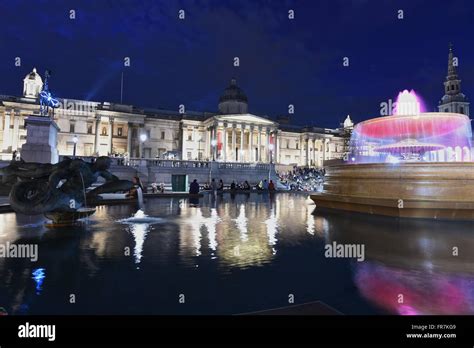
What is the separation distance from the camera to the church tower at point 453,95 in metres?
68.2

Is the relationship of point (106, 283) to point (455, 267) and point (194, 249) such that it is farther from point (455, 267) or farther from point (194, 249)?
point (455, 267)

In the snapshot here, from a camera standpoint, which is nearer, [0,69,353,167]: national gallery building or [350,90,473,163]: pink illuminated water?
[350,90,473,163]: pink illuminated water

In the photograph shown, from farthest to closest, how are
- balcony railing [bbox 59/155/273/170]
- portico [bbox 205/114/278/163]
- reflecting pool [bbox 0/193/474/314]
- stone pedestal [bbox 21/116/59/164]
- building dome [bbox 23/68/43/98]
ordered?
portico [bbox 205/114/278/163] → building dome [bbox 23/68/43/98] → balcony railing [bbox 59/155/273/170] → stone pedestal [bbox 21/116/59/164] → reflecting pool [bbox 0/193/474/314]

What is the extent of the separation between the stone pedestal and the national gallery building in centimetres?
3487

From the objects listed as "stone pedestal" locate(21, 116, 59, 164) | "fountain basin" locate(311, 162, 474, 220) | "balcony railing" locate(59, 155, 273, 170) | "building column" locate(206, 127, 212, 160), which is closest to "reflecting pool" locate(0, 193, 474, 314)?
"fountain basin" locate(311, 162, 474, 220)

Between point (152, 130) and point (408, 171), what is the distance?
210 feet

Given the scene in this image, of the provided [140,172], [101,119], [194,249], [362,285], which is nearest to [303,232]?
[194,249]

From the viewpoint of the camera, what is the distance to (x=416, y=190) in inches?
382

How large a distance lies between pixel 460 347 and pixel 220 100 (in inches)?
3012

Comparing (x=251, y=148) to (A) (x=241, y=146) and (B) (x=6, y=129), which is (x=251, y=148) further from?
(B) (x=6, y=129)

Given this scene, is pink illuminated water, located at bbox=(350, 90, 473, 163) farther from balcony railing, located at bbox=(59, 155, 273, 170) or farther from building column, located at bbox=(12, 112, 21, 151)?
building column, located at bbox=(12, 112, 21, 151)

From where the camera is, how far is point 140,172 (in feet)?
97.5

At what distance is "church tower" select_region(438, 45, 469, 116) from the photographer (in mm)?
68188

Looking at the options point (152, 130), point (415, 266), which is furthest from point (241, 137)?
point (415, 266)
